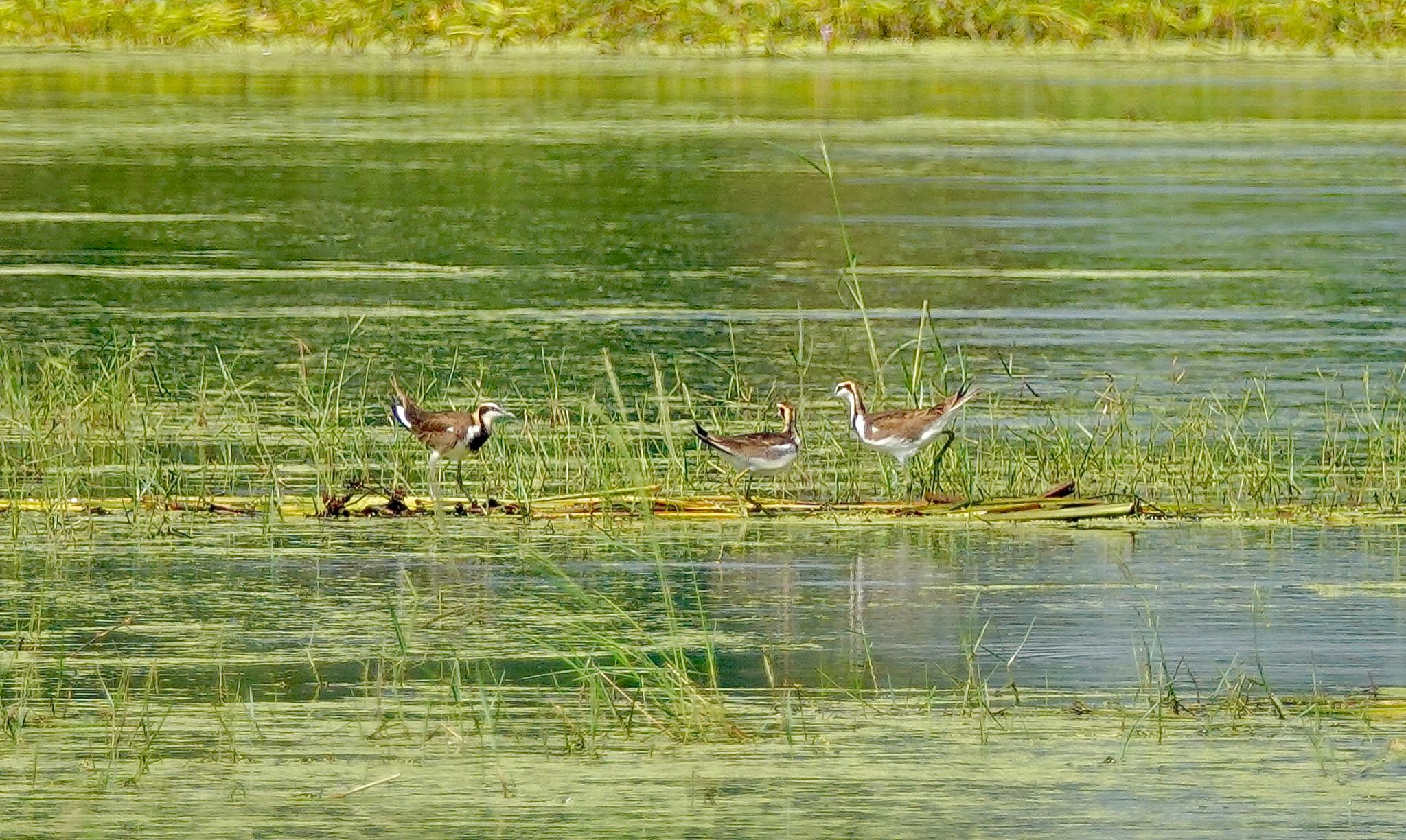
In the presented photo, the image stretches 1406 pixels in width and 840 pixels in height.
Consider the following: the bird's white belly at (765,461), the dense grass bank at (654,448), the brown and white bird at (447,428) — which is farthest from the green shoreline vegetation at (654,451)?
the bird's white belly at (765,461)

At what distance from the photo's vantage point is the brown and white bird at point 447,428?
871cm

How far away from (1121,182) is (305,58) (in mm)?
14431

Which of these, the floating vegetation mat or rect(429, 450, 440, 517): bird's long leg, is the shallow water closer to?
the floating vegetation mat

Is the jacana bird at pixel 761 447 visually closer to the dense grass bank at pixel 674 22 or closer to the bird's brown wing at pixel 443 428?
the bird's brown wing at pixel 443 428

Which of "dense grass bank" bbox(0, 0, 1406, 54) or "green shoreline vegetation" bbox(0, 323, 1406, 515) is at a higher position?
"green shoreline vegetation" bbox(0, 323, 1406, 515)

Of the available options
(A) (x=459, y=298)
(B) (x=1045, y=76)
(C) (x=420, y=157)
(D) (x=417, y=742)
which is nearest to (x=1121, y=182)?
(C) (x=420, y=157)

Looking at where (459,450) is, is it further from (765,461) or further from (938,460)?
(938,460)

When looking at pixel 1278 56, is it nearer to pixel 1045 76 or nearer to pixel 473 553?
pixel 1045 76

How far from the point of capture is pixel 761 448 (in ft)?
27.9

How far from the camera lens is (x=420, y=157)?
21.3 metres

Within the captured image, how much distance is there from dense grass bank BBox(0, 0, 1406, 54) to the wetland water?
7601mm

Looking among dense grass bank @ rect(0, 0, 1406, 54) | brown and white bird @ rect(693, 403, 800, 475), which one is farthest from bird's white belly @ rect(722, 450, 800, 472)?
dense grass bank @ rect(0, 0, 1406, 54)

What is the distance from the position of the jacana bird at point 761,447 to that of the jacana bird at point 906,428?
0.25 m

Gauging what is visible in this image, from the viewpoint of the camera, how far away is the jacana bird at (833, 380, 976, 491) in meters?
8.63
